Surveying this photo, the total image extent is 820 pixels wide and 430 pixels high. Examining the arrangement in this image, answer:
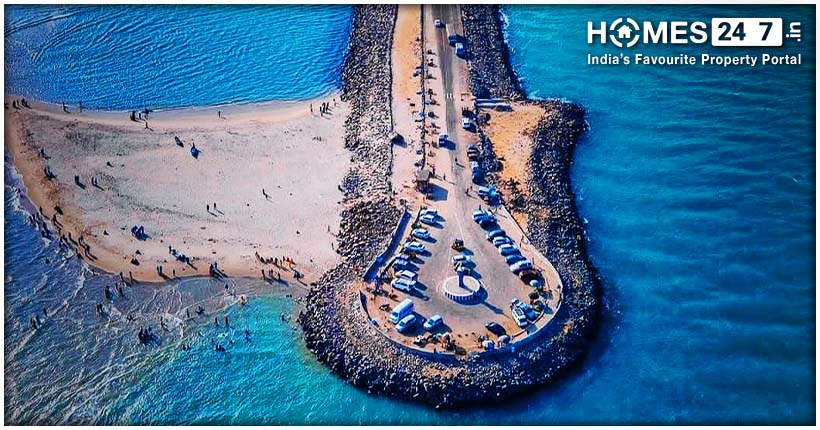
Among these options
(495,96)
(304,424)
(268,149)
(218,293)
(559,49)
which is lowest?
(304,424)

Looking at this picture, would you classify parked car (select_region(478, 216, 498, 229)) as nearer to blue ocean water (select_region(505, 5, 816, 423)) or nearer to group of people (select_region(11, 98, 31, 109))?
blue ocean water (select_region(505, 5, 816, 423))

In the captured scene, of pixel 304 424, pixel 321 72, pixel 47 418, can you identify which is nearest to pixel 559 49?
pixel 321 72

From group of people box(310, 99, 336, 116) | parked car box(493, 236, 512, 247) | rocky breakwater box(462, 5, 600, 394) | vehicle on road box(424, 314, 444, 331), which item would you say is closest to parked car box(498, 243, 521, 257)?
parked car box(493, 236, 512, 247)

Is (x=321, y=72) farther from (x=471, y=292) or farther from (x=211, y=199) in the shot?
(x=471, y=292)

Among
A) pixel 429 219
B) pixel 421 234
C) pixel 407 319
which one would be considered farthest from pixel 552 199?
pixel 407 319

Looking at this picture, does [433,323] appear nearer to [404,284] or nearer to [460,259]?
[404,284]

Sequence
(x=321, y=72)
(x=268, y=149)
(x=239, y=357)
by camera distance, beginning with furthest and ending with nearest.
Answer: (x=321, y=72) < (x=268, y=149) < (x=239, y=357)

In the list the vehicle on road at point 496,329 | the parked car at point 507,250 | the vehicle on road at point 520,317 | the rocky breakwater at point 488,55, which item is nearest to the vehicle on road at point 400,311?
the vehicle on road at point 496,329
